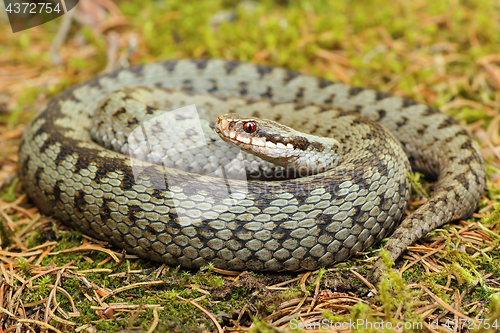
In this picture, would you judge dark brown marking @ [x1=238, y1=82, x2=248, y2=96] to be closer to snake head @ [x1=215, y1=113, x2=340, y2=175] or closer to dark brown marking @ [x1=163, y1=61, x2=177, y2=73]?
dark brown marking @ [x1=163, y1=61, x2=177, y2=73]

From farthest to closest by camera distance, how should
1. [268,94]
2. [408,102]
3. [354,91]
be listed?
1. [268,94]
2. [354,91]
3. [408,102]

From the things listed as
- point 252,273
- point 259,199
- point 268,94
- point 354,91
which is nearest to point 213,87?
point 268,94

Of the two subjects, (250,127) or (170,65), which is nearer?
(250,127)

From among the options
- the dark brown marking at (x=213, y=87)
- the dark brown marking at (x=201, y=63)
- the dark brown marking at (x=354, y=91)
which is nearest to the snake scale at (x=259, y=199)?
the dark brown marking at (x=354, y=91)

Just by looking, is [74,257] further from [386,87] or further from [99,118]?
[386,87]

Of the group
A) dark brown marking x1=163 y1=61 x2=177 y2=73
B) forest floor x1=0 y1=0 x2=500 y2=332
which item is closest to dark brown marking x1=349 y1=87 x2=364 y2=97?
forest floor x1=0 y1=0 x2=500 y2=332

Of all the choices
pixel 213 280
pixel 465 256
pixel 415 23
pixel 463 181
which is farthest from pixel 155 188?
pixel 415 23

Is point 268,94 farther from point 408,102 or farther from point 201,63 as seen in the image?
point 408,102

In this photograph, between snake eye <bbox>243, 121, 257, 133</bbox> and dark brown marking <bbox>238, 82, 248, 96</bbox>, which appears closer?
snake eye <bbox>243, 121, 257, 133</bbox>

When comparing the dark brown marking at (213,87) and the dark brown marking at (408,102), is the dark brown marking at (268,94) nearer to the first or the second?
the dark brown marking at (213,87)
